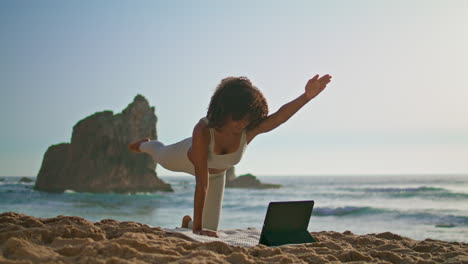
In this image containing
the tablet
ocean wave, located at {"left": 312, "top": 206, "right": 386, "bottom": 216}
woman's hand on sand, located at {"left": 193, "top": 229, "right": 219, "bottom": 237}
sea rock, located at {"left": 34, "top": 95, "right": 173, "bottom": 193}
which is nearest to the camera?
the tablet

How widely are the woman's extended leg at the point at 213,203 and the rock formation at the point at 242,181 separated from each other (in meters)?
33.7

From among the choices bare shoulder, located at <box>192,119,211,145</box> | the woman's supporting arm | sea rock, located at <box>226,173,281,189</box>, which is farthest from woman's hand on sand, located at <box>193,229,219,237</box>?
sea rock, located at <box>226,173,281,189</box>

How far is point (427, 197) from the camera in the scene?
738 inches

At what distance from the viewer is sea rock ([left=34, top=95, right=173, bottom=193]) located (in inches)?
1138

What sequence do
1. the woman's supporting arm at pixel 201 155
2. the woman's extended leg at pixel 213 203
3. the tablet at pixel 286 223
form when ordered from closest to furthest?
the tablet at pixel 286 223
the woman's supporting arm at pixel 201 155
the woman's extended leg at pixel 213 203

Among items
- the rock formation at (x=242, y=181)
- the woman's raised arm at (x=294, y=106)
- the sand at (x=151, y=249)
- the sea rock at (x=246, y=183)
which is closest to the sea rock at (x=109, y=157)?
the rock formation at (x=242, y=181)

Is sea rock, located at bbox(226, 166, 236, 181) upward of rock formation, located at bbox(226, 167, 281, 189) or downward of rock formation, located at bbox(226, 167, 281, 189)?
upward

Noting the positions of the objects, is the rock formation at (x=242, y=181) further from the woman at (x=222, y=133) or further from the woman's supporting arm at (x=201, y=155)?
the woman's supporting arm at (x=201, y=155)

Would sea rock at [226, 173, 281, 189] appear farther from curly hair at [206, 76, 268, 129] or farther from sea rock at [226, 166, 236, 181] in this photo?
curly hair at [206, 76, 268, 129]

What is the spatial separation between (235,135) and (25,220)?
66.9 inches

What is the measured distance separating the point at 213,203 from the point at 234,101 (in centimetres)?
111

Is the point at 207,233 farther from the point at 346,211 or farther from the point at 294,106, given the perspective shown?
the point at 346,211

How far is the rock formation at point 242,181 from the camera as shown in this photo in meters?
38.0

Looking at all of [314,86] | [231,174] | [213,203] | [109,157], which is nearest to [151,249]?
[213,203]
